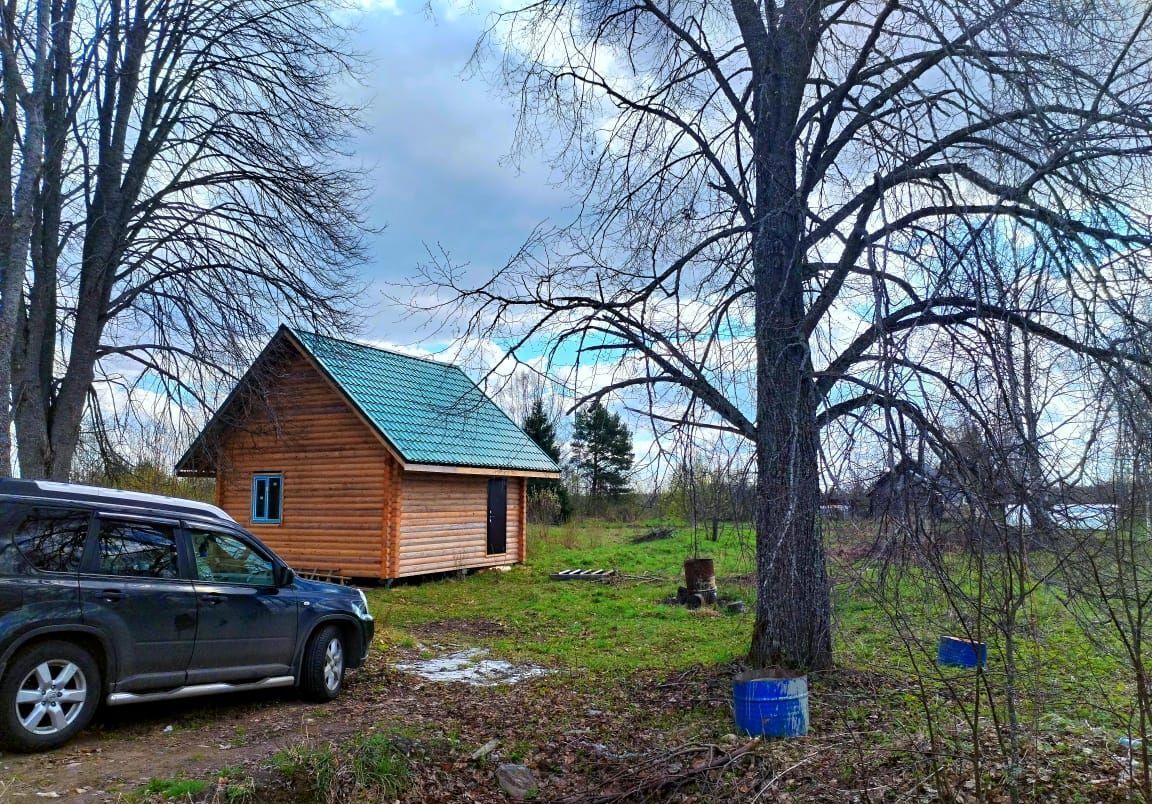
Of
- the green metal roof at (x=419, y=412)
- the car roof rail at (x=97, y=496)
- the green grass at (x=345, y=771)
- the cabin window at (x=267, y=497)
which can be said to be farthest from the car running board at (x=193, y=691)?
the cabin window at (x=267, y=497)

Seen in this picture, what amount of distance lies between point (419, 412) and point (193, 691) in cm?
1294

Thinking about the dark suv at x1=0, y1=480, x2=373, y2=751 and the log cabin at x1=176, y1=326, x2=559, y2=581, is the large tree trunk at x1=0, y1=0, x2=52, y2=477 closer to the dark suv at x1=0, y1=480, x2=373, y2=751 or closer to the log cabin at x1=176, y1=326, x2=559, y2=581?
the dark suv at x1=0, y1=480, x2=373, y2=751

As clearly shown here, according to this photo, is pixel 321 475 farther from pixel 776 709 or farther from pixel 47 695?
pixel 776 709

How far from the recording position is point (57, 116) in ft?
36.1

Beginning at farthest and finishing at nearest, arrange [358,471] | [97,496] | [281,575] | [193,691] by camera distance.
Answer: [358,471] < [281,575] < [193,691] < [97,496]

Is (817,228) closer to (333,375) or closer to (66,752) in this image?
(66,752)

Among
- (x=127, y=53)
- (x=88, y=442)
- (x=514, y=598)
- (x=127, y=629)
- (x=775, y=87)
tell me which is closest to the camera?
(x=127, y=629)

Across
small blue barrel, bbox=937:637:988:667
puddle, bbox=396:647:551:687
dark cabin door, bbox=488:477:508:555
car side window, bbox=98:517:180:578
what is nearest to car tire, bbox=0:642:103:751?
car side window, bbox=98:517:180:578

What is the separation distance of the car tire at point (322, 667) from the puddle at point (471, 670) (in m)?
1.33

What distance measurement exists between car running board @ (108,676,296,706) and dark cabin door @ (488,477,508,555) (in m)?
13.3

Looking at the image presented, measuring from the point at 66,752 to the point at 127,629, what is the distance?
3.00 feet

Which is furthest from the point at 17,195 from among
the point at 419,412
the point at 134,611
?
the point at 419,412

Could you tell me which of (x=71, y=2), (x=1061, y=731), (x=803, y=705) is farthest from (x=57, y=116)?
(x=1061, y=731)

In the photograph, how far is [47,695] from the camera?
19.0 feet
